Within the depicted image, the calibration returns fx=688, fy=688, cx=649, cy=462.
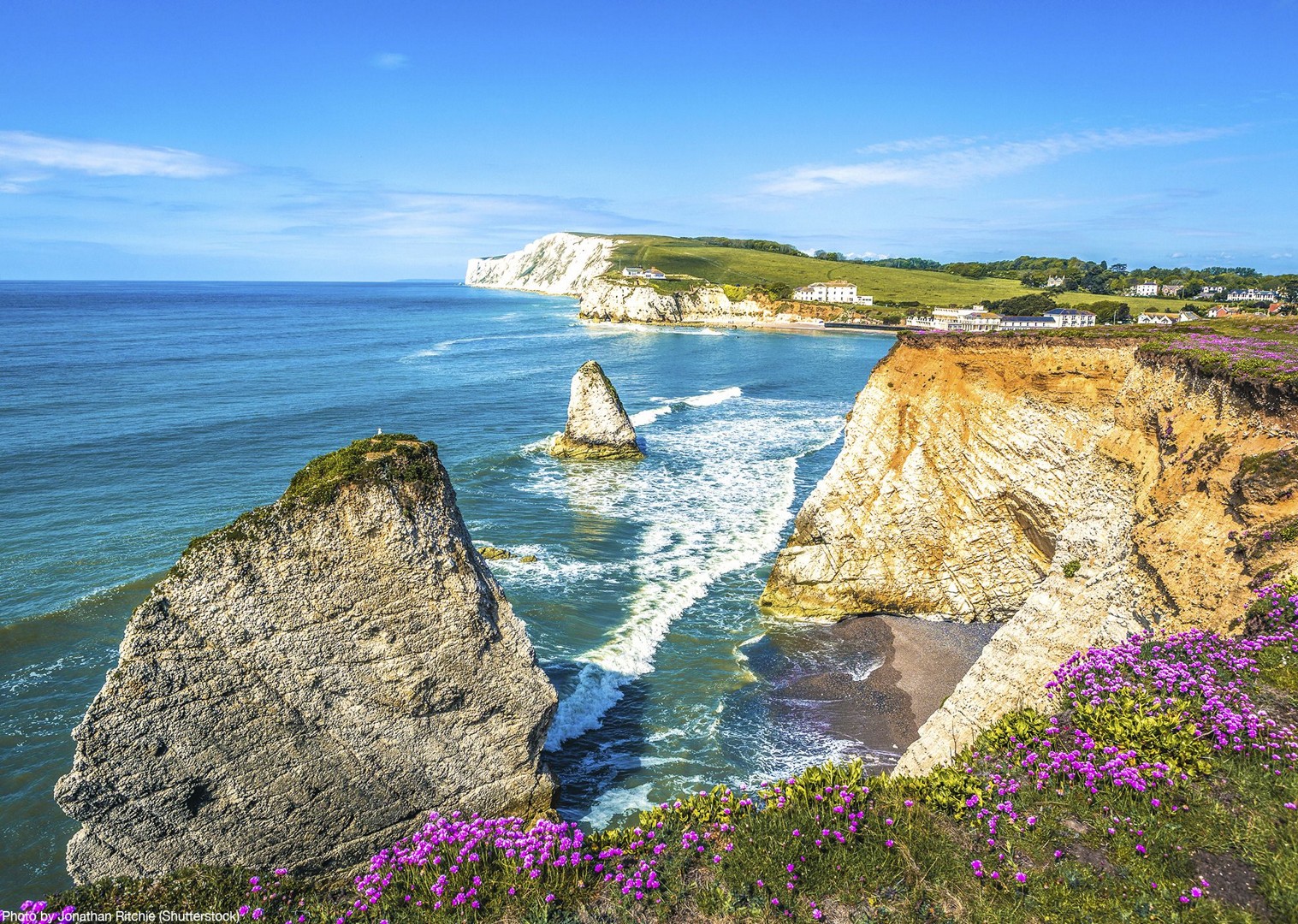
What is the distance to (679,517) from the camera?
34.0m

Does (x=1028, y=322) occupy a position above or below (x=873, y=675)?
above

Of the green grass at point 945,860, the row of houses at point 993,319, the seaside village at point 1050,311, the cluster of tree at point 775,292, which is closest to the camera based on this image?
the green grass at point 945,860

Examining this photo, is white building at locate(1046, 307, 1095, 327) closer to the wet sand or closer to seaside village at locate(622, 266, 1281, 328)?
seaside village at locate(622, 266, 1281, 328)

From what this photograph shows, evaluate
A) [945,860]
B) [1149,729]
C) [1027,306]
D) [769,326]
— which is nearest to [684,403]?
[1149,729]

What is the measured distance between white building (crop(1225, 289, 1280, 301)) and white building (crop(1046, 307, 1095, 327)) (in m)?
29.7

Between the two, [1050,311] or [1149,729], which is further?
[1050,311]

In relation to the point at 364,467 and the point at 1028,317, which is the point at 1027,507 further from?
the point at 1028,317

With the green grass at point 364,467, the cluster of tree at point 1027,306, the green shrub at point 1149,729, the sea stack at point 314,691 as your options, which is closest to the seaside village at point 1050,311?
the cluster of tree at point 1027,306

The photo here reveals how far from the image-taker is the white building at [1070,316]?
358 feet

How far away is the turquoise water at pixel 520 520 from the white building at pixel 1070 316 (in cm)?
4783

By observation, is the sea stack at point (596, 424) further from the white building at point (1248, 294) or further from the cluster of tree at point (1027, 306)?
the white building at point (1248, 294)

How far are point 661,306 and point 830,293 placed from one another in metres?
46.2

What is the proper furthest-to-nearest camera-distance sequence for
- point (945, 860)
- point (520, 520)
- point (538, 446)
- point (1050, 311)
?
1. point (1050, 311)
2. point (538, 446)
3. point (520, 520)
4. point (945, 860)

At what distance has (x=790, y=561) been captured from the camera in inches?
972
